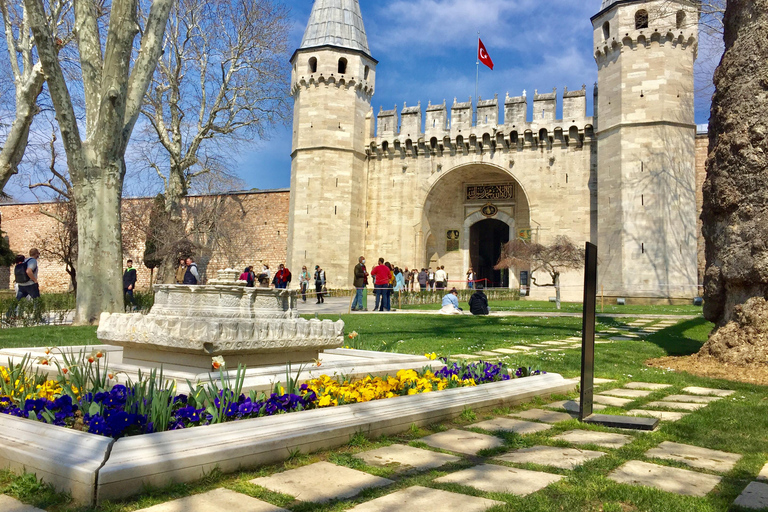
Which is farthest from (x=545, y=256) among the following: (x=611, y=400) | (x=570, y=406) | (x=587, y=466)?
(x=587, y=466)

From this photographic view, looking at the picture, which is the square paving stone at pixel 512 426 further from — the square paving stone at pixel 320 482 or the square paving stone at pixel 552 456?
the square paving stone at pixel 320 482

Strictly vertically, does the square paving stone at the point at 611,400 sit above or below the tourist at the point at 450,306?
below

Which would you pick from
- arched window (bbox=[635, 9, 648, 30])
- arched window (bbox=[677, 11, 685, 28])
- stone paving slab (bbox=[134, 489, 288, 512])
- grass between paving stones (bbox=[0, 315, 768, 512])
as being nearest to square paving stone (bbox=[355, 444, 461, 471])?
grass between paving stones (bbox=[0, 315, 768, 512])

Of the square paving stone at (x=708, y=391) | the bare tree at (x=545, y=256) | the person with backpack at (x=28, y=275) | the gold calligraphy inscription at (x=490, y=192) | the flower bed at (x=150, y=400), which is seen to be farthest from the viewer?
the gold calligraphy inscription at (x=490, y=192)

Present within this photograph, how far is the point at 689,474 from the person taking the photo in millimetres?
2629

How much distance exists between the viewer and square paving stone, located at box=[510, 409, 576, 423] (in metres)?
3.84

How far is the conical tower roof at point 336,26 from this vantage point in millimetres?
25797

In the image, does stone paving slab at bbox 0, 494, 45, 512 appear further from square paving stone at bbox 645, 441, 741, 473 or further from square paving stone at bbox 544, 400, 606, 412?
square paving stone at bbox 544, 400, 606, 412

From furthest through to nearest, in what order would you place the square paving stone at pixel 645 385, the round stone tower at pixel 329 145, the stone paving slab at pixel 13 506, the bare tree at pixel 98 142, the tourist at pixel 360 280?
the round stone tower at pixel 329 145 → the tourist at pixel 360 280 → the bare tree at pixel 98 142 → the square paving stone at pixel 645 385 → the stone paving slab at pixel 13 506

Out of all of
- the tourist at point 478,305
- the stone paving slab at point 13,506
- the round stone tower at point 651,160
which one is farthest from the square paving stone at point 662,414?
the round stone tower at point 651,160

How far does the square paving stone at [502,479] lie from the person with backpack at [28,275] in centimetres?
1136

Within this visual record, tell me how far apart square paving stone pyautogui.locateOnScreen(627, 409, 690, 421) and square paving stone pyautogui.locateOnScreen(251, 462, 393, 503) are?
2252mm

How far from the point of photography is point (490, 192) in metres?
28.2

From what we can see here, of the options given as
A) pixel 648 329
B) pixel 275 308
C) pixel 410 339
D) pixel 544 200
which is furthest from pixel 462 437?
pixel 544 200
